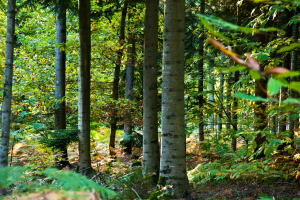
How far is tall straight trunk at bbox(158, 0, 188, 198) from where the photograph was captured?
12.0ft

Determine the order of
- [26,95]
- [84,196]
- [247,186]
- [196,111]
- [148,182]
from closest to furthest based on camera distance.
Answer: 1. [84,196]
2. [148,182]
3. [247,186]
4. [196,111]
5. [26,95]

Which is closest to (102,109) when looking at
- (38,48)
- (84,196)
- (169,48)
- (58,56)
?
(58,56)

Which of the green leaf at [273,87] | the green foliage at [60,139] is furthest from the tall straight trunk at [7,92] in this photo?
the green leaf at [273,87]

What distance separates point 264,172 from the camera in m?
4.57

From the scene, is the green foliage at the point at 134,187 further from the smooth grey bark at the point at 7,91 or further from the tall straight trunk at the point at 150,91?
the smooth grey bark at the point at 7,91

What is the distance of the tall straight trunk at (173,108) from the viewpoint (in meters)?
3.66

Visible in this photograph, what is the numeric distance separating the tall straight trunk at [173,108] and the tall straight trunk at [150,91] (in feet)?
5.52

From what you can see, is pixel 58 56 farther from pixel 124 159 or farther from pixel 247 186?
pixel 247 186

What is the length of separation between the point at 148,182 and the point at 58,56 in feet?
19.9

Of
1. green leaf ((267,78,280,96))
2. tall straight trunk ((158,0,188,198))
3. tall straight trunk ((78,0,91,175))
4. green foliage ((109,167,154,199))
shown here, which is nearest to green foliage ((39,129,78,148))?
tall straight trunk ((78,0,91,175))

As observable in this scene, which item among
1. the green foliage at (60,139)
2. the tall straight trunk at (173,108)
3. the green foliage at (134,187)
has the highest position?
the tall straight trunk at (173,108)

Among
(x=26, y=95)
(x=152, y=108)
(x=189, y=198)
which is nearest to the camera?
(x=189, y=198)

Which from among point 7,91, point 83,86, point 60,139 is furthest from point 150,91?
point 60,139

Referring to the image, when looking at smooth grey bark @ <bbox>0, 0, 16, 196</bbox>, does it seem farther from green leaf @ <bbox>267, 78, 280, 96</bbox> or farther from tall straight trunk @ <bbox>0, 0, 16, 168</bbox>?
green leaf @ <bbox>267, 78, 280, 96</bbox>
